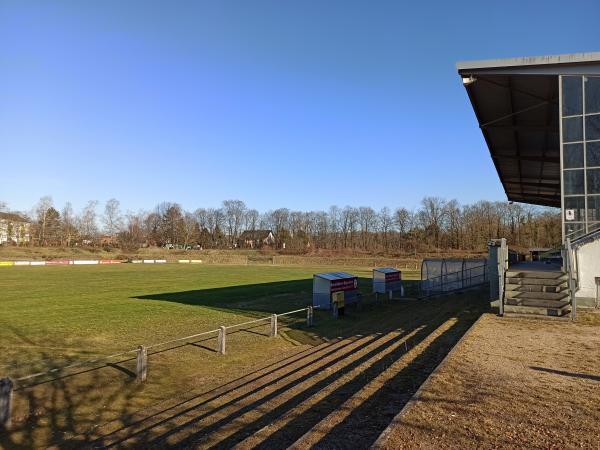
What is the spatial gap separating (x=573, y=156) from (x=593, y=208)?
7.26 ft

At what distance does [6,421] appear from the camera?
26.0 ft

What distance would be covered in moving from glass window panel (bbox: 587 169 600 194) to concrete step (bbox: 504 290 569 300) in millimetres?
4792

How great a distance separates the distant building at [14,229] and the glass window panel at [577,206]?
132852 millimetres

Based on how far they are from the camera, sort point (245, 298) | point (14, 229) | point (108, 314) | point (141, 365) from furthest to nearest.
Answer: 1. point (14, 229)
2. point (245, 298)
3. point (108, 314)
4. point (141, 365)

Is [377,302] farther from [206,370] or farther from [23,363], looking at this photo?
[23,363]

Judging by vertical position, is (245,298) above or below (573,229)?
below

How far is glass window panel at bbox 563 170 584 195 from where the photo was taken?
17.7m

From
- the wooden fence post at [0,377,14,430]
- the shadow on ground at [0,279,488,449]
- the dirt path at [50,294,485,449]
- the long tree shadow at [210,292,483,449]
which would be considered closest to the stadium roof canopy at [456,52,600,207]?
the shadow on ground at [0,279,488,449]

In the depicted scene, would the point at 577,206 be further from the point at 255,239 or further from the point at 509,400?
the point at 255,239

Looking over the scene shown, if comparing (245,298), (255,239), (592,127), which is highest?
(592,127)

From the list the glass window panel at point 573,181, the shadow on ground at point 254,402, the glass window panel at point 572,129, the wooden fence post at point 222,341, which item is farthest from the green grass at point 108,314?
the glass window panel at point 572,129

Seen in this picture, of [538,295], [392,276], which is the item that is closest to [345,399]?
[538,295]

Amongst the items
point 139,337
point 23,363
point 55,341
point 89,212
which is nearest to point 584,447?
point 23,363

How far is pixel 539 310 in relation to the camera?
48.9 ft
